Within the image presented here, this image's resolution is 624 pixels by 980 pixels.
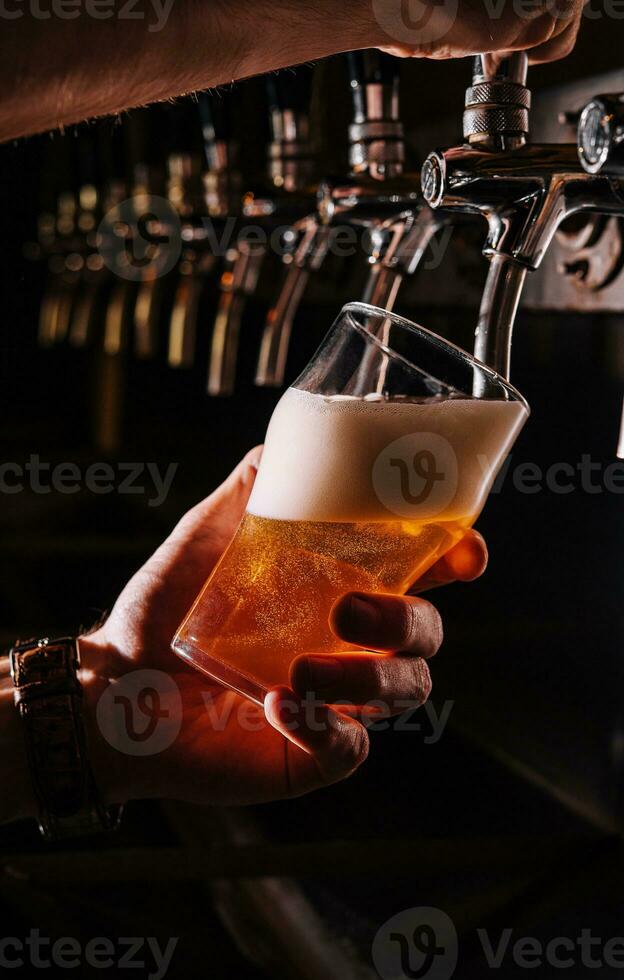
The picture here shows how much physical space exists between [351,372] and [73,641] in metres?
0.47

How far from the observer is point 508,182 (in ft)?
2.46

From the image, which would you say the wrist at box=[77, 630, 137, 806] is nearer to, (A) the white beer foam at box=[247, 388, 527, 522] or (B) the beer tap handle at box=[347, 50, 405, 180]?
(A) the white beer foam at box=[247, 388, 527, 522]

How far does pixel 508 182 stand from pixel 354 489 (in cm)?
24

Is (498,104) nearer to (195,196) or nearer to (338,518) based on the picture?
(338,518)

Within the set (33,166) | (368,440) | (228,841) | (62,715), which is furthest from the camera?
(33,166)

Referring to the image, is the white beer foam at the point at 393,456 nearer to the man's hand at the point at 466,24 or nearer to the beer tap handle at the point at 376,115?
the man's hand at the point at 466,24

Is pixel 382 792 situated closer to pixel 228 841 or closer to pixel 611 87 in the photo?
pixel 228 841

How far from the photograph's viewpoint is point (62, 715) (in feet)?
3.21

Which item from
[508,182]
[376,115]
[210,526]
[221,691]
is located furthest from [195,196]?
[508,182]

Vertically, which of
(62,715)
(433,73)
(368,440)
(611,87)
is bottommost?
(62,715)

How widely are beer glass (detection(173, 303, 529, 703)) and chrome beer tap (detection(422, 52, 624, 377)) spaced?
0.07 m

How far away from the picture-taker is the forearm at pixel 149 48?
604mm

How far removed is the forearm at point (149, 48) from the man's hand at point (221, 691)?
0.34m

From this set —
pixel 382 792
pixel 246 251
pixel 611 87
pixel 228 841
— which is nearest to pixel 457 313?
pixel 246 251
